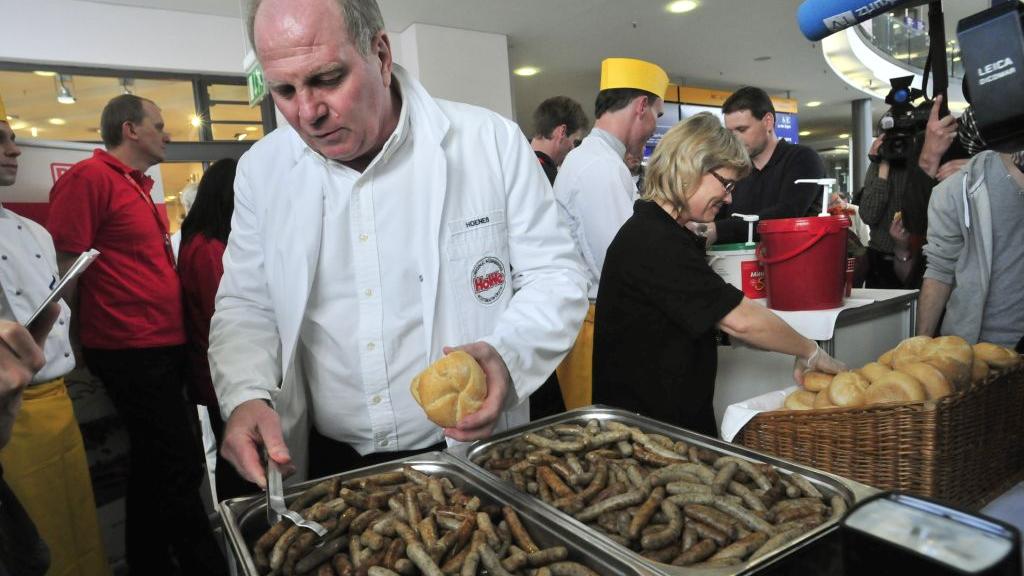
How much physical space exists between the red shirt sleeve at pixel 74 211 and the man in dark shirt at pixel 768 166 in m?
2.83

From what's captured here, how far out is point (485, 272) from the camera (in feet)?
4.83

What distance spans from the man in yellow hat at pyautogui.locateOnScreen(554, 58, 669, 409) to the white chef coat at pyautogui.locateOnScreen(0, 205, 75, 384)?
202 centimetres

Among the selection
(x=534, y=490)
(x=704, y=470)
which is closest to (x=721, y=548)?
(x=704, y=470)

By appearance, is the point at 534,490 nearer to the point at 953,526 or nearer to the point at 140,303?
the point at 953,526

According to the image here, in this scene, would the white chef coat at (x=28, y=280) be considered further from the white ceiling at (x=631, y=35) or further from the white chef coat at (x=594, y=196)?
the white ceiling at (x=631, y=35)

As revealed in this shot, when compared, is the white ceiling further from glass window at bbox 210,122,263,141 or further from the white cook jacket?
the white cook jacket

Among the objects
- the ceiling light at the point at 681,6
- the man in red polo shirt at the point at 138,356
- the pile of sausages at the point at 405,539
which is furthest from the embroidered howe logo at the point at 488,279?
the ceiling light at the point at 681,6

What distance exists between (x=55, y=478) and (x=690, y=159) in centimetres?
240

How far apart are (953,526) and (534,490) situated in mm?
677

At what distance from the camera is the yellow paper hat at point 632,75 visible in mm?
3152

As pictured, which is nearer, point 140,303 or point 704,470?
point 704,470

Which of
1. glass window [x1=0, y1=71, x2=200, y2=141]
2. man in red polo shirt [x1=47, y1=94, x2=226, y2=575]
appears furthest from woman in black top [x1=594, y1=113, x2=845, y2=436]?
glass window [x1=0, y1=71, x2=200, y2=141]

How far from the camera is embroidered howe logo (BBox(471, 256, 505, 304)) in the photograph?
146cm

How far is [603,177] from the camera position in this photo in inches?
111
